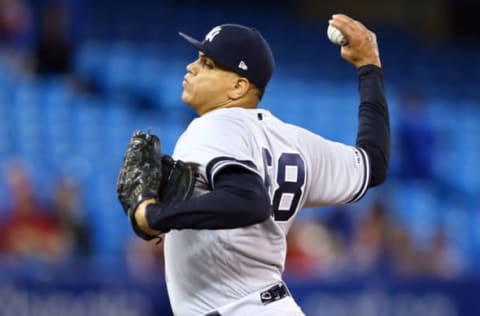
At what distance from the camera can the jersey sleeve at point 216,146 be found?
136 inches

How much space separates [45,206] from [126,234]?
2.24 ft

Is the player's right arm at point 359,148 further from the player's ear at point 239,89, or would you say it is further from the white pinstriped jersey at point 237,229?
the player's ear at point 239,89

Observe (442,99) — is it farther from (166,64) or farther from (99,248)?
(99,248)

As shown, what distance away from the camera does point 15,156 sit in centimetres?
937

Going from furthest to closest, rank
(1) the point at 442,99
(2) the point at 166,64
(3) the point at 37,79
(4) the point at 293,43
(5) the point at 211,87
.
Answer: (4) the point at 293,43 < (1) the point at 442,99 < (2) the point at 166,64 < (3) the point at 37,79 < (5) the point at 211,87

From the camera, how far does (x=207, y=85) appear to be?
3.71m

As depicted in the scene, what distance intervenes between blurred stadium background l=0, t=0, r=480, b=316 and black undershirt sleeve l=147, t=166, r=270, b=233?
3834 millimetres

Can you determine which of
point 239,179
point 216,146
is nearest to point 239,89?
point 216,146

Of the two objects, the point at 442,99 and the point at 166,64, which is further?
the point at 442,99

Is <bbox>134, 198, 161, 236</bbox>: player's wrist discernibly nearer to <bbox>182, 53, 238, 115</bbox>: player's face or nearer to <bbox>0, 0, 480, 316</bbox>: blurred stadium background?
<bbox>182, 53, 238, 115</bbox>: player's face

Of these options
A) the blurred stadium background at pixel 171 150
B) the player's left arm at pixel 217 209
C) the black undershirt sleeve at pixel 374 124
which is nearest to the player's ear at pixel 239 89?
the player's left arm at pixel 217 209

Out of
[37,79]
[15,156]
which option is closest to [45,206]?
[15,156]

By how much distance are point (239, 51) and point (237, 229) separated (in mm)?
543

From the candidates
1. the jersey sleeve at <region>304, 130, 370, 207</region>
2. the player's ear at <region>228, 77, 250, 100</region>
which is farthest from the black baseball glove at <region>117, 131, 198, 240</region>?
the jersey sleeve at <region>304, 130, 370, 207</region>
